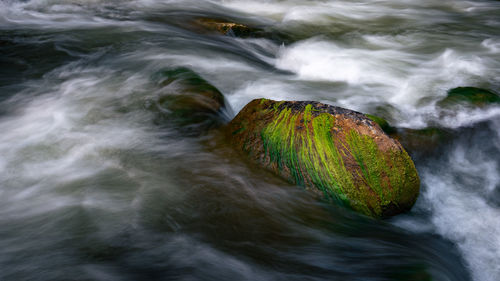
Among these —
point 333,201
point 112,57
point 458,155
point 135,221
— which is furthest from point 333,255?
point 112,57

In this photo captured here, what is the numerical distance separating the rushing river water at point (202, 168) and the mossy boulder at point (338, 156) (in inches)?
5.5

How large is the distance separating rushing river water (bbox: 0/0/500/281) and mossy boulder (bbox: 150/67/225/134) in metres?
0.16

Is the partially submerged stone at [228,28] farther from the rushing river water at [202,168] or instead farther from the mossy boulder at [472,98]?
the mossy boulder at [472,98]

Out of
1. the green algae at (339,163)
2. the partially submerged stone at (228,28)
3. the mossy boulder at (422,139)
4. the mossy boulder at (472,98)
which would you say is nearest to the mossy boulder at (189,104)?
the green algae at (339,163)

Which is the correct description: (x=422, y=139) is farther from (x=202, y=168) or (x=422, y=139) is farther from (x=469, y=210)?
(x=202, y=168)

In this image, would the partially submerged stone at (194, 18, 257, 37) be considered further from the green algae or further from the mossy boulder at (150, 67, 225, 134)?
the green algae

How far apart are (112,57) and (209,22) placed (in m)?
2.67

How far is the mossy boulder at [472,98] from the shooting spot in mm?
4699

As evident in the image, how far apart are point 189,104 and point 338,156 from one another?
185cm

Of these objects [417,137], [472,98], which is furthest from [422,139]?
[472,98]

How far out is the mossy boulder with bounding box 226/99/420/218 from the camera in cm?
334

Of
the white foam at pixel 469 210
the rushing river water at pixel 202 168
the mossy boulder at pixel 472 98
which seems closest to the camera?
A: the rushing river water at pixel 202 168

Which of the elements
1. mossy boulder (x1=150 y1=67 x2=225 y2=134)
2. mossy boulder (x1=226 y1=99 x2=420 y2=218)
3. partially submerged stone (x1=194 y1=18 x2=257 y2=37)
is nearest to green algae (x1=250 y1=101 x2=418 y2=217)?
mossy boulder (x1=226 y1=99 x2=420 y2=218)

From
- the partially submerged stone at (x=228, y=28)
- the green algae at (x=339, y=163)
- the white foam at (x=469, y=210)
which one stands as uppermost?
the partially submerged stone at (x=228, y=28)
